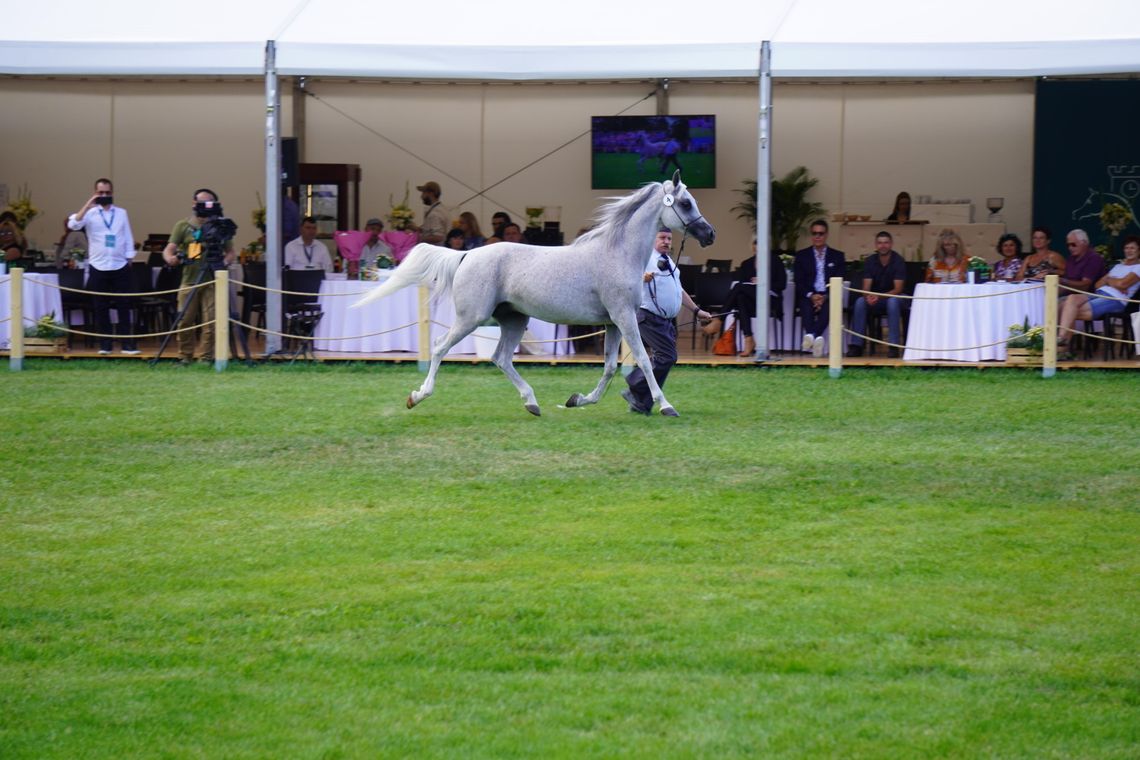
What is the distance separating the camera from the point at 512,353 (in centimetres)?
1253

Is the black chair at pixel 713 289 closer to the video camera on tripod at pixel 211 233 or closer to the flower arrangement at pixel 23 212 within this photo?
the video camera on tripod at pixel 211 233

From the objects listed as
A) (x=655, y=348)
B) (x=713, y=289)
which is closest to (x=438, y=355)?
(x=655, y=348)

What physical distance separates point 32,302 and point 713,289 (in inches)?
292

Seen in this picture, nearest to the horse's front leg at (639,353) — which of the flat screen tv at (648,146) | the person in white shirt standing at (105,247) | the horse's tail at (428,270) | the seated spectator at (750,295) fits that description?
the horse's tail at (428,270)

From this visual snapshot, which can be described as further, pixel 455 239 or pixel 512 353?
pixel 455 239

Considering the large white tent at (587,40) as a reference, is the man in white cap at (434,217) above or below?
below

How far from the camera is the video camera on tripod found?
1594 centimetres

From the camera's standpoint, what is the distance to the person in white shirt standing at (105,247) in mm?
16703

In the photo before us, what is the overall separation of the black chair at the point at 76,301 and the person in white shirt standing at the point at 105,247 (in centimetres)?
15

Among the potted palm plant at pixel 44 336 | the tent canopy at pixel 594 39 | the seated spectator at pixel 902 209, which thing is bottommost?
the potted palm plant at pixel 44 336

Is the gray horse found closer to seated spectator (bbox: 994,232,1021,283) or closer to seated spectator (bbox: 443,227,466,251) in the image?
seated spectator (bbox: 443,227,466,251)

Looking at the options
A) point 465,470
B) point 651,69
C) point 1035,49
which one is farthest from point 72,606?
point 1035,49

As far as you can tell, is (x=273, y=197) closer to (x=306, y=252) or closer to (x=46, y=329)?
(x=306, y=252)

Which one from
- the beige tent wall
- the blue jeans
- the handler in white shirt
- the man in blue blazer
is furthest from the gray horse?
the beige tent wall
